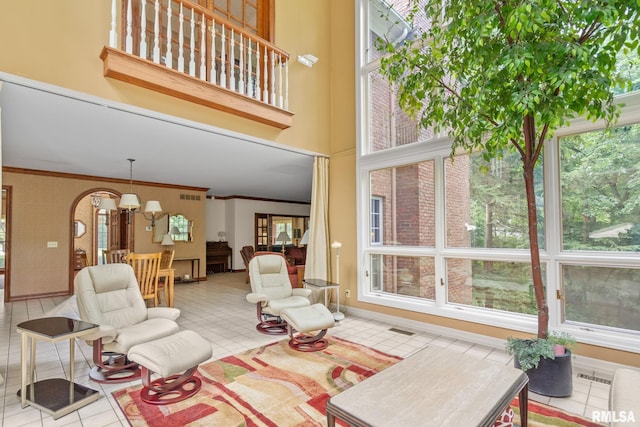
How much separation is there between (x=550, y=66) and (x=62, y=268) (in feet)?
28.1

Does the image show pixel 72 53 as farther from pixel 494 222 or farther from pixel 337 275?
Result: pixel 494 222

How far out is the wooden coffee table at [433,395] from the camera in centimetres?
157

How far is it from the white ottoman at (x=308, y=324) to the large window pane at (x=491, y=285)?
65.2 inches

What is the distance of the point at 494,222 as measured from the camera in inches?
145

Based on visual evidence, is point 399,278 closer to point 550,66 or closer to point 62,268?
point 550,66

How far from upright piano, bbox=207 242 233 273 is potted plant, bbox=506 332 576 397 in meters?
8.86

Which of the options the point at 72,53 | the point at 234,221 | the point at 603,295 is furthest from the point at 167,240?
the point at 603,295

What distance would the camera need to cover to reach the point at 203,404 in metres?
2.39

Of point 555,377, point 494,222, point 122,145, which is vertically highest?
point 122,145

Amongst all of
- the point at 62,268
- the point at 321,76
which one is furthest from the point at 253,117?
the point at 62,268

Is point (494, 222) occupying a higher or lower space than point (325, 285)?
higher

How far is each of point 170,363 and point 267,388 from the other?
2.71 feet

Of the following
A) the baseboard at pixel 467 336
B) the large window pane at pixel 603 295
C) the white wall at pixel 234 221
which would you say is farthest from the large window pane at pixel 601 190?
the white wall at pixel 234 221

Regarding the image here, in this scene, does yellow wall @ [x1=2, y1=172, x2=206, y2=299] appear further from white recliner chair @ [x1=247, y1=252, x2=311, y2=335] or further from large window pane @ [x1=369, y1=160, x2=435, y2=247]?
large window pane @ [x1=369, y1=160, x2=435, y2=247]
